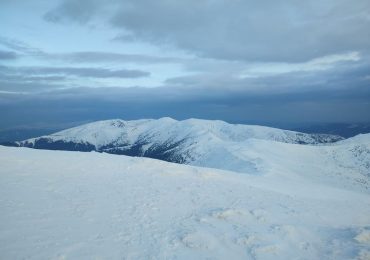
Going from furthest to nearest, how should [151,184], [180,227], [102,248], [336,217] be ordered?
[151,184]
[336,217]
[180,227]
[102,248]

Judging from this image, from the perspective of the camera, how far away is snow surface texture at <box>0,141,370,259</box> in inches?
536

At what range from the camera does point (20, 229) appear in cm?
1412

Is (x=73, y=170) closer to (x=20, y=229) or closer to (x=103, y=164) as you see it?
(x=103, y=164)

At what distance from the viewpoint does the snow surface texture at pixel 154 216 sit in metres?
13.6

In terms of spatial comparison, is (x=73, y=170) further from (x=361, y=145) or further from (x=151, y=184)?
(x=361, y=145)

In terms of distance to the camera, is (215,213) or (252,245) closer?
(252,245)

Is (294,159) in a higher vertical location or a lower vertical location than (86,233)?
lower

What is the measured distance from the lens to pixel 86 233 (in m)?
14.3

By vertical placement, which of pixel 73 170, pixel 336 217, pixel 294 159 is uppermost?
pixel 73 170

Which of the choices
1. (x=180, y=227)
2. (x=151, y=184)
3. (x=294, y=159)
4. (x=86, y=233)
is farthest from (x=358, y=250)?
(x=294, y=159)

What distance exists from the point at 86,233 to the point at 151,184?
8653 millimetres

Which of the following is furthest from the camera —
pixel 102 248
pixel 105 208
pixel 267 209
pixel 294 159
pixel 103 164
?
pixel 294 159

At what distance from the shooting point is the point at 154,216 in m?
16.8

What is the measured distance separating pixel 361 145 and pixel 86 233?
473 feet
